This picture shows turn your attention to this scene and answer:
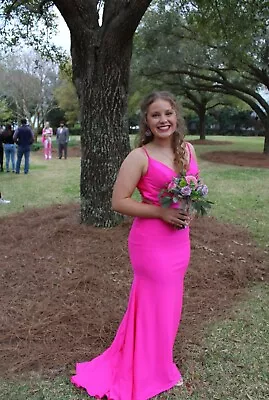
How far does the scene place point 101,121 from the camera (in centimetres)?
558

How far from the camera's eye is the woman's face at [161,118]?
7.72ft

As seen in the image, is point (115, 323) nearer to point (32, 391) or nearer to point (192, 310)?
point (192, 310)

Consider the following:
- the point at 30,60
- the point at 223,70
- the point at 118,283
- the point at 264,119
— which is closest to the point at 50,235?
the point at 118,283

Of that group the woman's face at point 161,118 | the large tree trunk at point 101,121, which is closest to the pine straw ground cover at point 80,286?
the large tree trunk at point 101,121

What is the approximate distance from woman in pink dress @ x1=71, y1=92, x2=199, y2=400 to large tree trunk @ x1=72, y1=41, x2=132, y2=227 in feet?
10.3

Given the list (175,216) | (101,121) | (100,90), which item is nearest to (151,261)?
(175,216)

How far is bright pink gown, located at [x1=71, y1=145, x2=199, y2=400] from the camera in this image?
2.44 m

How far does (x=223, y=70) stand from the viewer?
1888 cm

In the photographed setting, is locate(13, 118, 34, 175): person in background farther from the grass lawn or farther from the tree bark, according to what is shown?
the grass lawn

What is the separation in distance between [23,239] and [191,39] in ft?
41.1

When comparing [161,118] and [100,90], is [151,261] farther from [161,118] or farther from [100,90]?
[100,90]

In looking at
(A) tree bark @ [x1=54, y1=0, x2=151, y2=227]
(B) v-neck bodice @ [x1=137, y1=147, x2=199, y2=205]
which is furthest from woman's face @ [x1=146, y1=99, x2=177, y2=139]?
(A) tree bark @ [x1=54, y1=0, x2=151, y2=227]

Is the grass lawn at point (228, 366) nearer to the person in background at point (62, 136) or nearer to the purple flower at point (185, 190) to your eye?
the purple flower at point (185, 190)

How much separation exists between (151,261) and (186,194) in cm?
49
